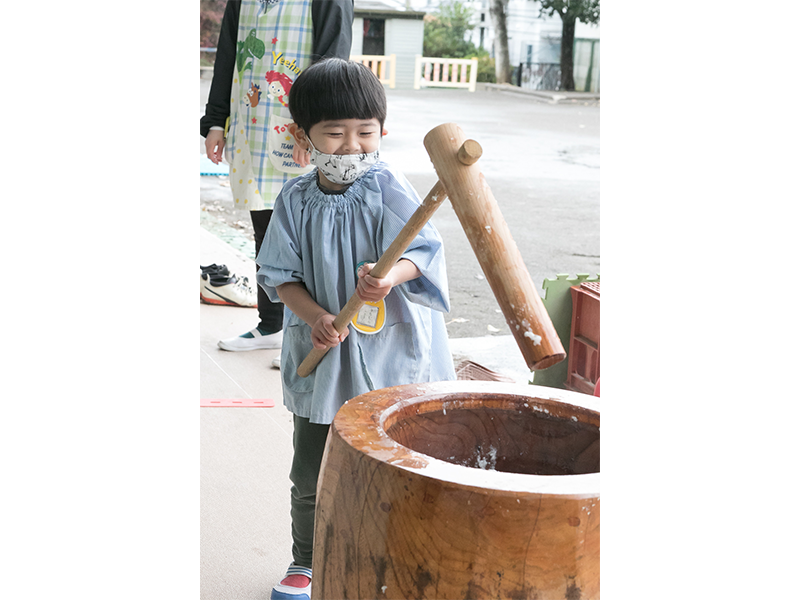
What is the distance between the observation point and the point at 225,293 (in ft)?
12.0

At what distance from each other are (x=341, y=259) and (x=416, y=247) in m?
0.15

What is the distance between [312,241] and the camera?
1.45 metres

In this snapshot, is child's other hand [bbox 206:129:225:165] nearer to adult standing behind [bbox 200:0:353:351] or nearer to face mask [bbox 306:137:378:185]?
adult standing behind [bbox 200:0:353:351]

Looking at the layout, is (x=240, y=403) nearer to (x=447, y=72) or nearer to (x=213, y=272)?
(x=213, y=272)

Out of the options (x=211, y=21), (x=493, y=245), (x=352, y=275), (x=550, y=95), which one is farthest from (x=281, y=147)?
(x=550, y=95)

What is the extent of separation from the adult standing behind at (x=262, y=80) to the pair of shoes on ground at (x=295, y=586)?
1216mm

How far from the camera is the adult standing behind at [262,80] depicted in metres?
2.44

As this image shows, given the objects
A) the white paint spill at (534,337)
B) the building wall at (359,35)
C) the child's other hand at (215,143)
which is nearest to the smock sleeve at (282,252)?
the white paint spill at (534,337)

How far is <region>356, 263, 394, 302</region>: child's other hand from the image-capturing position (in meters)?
1.18

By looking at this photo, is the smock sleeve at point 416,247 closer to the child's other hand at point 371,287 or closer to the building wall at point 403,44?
the child's other hand at point 371,287

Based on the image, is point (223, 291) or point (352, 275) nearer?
point (352, 275)

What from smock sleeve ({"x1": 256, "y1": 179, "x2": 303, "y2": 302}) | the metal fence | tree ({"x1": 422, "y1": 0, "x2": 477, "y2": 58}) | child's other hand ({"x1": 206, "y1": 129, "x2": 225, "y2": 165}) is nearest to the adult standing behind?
child's other hand ({"x1": 206, "y1": 129, "x2": 225, "y2": 165})
